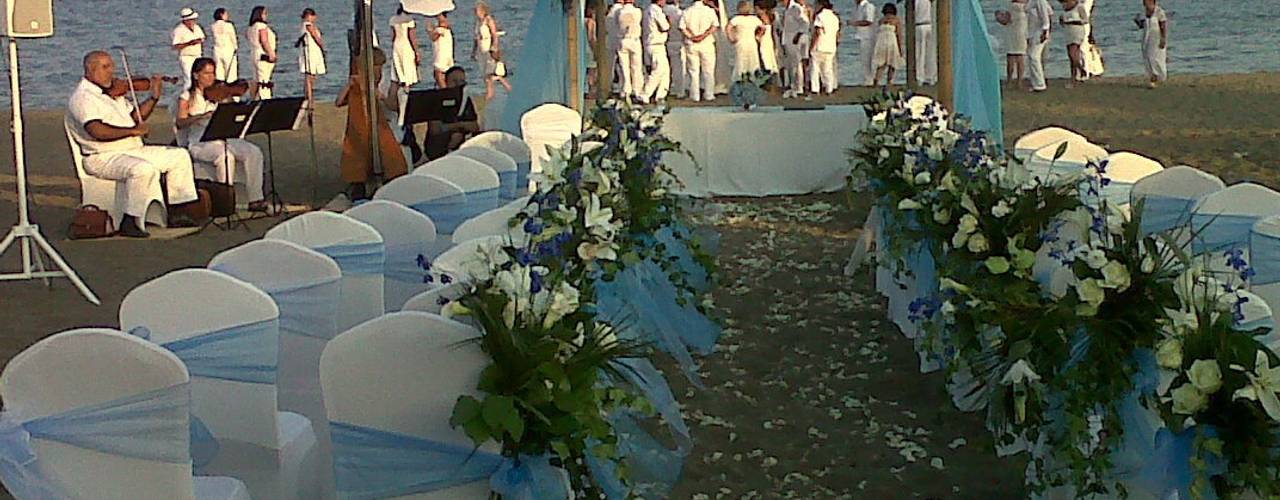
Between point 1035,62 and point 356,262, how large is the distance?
53.5ft

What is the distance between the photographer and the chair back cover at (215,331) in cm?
367

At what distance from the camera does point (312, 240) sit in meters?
4.74

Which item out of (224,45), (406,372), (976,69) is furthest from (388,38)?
(406,372)

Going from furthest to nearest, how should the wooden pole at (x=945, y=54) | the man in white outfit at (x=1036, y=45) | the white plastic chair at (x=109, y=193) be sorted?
1. the man in white outfit at (x=1036, y=45)
2. the white plastic chair at (x=109, y=193)
3. the wooden pole at (x=945, y=54)

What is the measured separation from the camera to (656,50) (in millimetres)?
18516

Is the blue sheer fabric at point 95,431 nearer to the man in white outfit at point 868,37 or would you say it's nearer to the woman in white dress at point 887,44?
the woman in white dress at point 887,44

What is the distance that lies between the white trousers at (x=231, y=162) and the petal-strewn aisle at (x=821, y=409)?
4.18 meters

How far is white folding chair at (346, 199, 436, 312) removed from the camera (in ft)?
16.7

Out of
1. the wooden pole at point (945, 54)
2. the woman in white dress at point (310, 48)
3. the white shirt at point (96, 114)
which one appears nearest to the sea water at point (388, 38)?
the woman in white dress at point (310, 48)

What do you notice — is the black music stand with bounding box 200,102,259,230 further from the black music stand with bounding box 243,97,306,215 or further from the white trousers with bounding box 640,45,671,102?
the white trousers with bounding box 640,45,671,102

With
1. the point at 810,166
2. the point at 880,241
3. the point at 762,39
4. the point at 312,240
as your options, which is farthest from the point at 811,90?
the point at 312,240

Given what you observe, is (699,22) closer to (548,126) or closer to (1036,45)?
(1036,45)

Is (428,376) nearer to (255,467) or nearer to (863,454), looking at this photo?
(255,467)

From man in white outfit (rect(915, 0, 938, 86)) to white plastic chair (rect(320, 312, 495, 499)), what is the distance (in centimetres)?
1580
